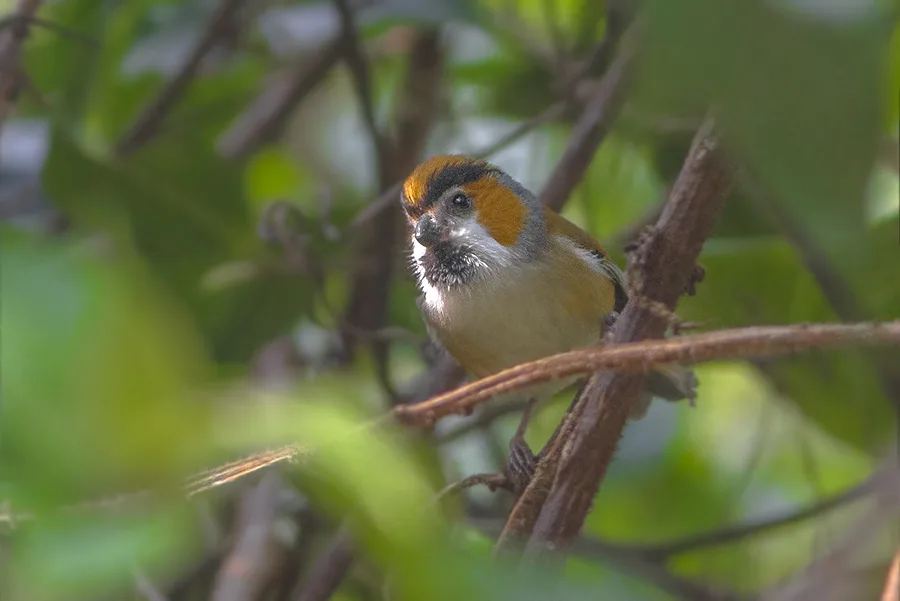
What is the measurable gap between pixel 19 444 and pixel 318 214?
1.83 meters

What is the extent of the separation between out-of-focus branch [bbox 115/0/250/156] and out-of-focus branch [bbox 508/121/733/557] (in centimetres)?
137

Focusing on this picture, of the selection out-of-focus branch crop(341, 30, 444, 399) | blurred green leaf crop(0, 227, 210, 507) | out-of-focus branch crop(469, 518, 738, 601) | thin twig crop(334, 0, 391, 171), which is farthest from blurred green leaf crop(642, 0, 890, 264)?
thin twig crop(334, 0, 391, 171)

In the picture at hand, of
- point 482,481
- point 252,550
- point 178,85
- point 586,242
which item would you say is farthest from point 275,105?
point 482,481

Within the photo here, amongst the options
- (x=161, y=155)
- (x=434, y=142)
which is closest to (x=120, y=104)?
(x=161, y=155)

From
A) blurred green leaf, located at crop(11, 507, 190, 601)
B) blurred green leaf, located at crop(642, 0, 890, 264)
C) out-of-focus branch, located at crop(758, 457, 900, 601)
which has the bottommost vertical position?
out-of-focus branch, located at crop(758, 457, 900, 601)

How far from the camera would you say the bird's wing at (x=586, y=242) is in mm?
1934

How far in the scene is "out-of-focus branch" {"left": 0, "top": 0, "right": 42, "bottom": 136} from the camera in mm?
1841

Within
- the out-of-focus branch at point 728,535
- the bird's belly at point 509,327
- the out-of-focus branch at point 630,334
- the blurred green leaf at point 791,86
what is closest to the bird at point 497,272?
the bird's belly at point 509,327

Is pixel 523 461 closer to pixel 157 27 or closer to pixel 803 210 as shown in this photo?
pixel 803 210

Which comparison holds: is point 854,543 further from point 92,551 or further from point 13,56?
point 13,56

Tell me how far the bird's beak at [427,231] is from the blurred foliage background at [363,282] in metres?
0.18

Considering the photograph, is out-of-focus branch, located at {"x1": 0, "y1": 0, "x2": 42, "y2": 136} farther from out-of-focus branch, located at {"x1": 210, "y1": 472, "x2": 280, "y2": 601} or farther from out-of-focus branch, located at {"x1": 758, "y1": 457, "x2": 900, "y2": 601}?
out-of-focus branch, located at {"x1": 758, "y1": 457, "x2": 900, "y2": 601}

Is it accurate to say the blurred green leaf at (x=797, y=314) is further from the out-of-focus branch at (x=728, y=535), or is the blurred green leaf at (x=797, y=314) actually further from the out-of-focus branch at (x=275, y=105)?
the out-of-focus branch at (x=275, y=105)

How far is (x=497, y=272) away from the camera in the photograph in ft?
6.50
